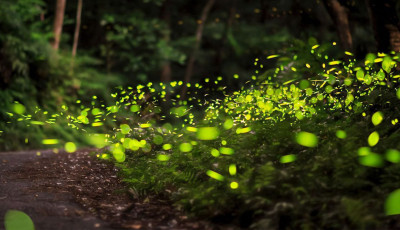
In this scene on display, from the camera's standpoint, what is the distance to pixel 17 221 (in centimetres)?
434

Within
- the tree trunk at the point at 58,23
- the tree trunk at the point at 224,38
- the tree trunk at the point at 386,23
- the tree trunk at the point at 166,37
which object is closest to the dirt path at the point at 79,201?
the tree trunk at the point at 386,23

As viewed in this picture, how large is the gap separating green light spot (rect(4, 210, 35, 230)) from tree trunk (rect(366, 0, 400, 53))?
5.84 meters

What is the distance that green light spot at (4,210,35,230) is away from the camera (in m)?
4.19

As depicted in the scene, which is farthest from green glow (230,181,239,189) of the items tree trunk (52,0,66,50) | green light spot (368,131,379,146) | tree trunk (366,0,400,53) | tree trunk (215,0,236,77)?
tree trunk (215,0,236,77)

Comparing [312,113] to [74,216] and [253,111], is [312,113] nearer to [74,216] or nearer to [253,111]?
[253,111]

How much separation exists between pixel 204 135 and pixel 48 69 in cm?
1198

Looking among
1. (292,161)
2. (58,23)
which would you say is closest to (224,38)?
(58,23)

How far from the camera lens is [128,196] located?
18.1ft

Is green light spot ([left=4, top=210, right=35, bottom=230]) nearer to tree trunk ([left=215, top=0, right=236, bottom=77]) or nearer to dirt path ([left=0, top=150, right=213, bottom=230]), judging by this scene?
dirt path ([left=0, top=150, right=213, bottom=230])

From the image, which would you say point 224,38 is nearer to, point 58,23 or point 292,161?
point 58,23

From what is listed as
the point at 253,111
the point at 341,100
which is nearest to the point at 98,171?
the point at 253,111

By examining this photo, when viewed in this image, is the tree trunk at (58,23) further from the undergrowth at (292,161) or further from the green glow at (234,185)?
the green glow at (234,185)

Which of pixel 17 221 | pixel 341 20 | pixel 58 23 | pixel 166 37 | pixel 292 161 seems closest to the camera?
pixel 17 221

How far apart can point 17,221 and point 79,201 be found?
93 centimetres
